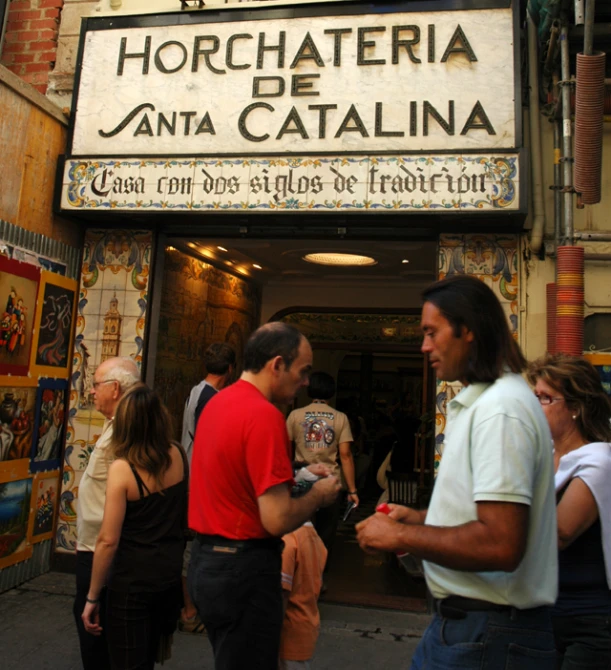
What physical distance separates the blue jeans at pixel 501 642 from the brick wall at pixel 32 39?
6498 millimetres

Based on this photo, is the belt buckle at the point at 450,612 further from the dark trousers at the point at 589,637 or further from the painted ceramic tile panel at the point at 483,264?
the painted ceramic tile panel at the point at 483,264

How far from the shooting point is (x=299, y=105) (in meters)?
5.37

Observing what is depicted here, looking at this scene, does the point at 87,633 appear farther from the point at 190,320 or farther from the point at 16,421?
the point at 190,320

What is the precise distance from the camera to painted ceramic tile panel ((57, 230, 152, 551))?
5781mm

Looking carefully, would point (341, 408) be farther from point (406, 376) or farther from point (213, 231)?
point (213, 231)

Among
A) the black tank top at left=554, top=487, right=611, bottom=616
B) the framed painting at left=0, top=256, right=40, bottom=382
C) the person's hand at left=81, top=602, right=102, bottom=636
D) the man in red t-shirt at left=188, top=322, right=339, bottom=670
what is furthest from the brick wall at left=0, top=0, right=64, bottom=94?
the black tank top at left=554, top=487, right=611, bottom=616

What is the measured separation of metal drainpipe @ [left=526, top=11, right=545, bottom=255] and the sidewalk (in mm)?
3198

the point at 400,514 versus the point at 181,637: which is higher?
the point at 400,514

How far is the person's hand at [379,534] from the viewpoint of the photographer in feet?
5.12

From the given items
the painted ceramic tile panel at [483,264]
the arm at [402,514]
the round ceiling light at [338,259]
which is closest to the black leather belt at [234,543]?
the arm at [402,514]

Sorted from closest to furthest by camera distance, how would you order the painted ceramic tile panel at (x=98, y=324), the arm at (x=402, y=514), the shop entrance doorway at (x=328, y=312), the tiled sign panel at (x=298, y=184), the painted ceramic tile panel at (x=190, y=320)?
the arm at (x=402, y=514) → the tiled sign panel at (x=298, y=184) → the painted ceramic tile panel at (x=98, y=324) → the shop entrance doorway at (x=328, y=312) → the painted ceramic tile panel at (x=190, y=320)

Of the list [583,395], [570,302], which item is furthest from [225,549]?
[570,302]

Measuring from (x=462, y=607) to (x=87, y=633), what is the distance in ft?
6.30

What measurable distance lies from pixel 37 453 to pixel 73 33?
4.10 metres
